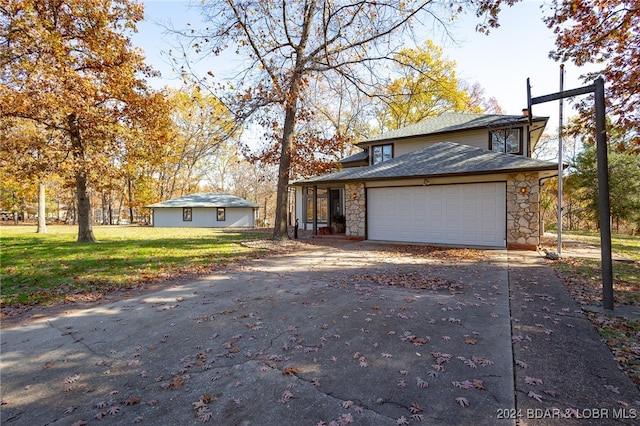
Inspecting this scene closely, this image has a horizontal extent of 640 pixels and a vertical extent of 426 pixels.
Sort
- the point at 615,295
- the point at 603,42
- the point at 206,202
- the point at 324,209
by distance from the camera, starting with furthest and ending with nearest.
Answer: the point at 206,202, the point at 324,209, the point at 603,42, the point at 615,295

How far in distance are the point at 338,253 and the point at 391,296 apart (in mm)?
4906

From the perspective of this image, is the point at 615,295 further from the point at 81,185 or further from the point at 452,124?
the point at 81,185

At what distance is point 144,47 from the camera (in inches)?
520

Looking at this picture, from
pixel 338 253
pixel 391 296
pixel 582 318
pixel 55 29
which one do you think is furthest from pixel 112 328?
pixel 55 29

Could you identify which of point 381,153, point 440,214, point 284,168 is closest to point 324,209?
point 381,153

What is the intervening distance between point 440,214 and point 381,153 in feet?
21.7

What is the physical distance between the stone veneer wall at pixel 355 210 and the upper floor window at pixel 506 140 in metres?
6.59

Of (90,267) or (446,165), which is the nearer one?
(90,267)

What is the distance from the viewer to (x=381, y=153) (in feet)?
55.8

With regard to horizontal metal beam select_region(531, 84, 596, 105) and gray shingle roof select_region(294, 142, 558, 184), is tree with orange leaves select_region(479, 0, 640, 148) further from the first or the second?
horizontal metal beam select_region(531, 84, 596, 105)

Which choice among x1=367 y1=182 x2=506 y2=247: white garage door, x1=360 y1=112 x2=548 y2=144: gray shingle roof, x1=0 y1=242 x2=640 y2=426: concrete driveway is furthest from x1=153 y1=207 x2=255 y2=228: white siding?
x1=0 y1=242 x2=640 y2=426: concrete driveway

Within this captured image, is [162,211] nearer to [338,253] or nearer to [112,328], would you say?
[338,253]

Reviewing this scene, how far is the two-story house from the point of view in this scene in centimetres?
1016

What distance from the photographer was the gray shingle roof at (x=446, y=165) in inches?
394
